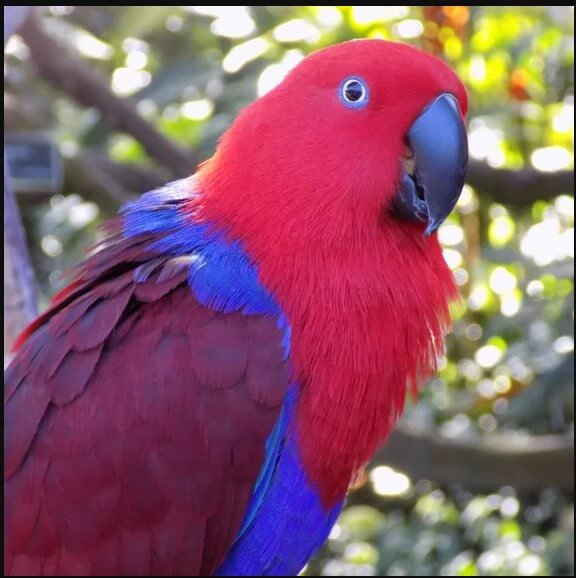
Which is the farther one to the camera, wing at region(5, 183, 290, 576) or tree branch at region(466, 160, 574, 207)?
tree branch at region(466, 160, 574, 207)

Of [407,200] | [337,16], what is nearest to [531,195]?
[337,16]

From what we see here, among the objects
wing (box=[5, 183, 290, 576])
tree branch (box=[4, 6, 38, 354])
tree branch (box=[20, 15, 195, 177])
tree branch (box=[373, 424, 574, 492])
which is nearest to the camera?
wing (box=[5, 183, 290, 576])

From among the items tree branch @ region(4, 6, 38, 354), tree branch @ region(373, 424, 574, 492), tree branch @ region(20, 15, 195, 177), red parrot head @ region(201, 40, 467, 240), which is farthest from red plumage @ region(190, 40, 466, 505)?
tree branch @ region(20, 15, 195, 177)

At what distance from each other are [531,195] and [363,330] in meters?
1.56

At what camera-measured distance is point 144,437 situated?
1.06 m

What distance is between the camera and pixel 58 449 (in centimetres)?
108

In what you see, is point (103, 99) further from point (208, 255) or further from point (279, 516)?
point (279, 516)

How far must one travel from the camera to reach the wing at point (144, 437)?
1065mm

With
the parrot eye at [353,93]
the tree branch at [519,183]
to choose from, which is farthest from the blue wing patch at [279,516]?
the tree branch at [519,183]

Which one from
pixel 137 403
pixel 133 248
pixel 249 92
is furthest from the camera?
pixel 249 92

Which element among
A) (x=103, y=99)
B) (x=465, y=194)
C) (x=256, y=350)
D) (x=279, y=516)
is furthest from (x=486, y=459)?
(x=103, y=99)

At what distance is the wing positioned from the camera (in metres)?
1.07

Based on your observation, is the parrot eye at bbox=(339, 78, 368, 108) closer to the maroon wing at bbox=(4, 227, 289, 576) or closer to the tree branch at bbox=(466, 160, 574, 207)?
the maroon wing at bbox=(4, 227, 289, 576)

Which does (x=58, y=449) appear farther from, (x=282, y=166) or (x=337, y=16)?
(x=337, y=16)
